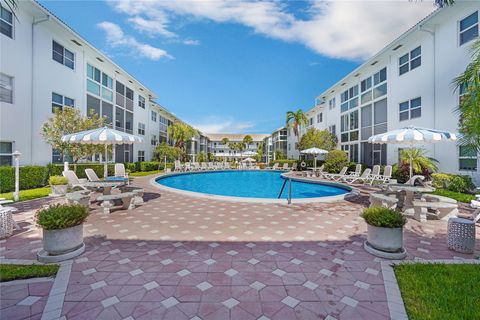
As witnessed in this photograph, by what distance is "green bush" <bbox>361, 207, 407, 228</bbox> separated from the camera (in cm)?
432

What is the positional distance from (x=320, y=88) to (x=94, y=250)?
30665 mm

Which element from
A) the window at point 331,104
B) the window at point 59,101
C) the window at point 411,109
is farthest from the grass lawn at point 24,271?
the window at point 331,104

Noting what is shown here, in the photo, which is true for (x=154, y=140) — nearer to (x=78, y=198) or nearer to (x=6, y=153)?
(x=6, y=153)

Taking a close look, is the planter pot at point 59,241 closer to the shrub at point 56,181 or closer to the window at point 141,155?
the shrub at point 56,181

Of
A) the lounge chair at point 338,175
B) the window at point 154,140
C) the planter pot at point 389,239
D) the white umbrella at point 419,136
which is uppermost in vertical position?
the window at point 154,140

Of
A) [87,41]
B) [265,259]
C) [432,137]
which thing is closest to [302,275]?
[265,259]

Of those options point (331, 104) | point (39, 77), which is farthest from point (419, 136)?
point (331, 104)

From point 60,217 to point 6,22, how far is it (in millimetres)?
13543

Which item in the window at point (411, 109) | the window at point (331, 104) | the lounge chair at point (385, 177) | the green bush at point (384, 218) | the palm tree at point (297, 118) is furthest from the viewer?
the palm tree at point (297, 118)

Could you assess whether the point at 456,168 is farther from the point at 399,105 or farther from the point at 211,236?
the point at 211,236

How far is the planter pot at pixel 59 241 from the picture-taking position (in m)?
4.11

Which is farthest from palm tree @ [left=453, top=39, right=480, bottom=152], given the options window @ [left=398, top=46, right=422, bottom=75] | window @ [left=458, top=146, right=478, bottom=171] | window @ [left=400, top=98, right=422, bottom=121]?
window @ [left=398, top=46, right=422, bottom=75]

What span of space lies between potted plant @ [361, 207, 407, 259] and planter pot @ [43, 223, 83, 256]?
5.67 m

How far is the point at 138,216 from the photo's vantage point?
286 inches
